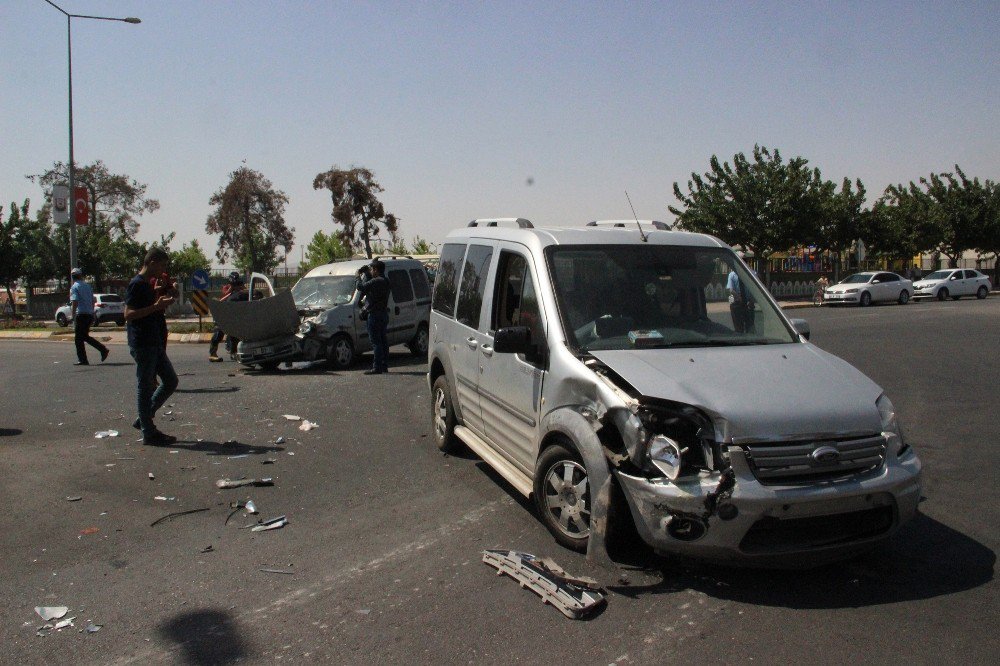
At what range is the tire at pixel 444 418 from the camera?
7.19 metres

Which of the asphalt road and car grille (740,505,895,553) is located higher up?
car grille (740,505,895,553)

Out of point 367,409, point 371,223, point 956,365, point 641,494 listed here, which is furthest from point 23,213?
point 641,494

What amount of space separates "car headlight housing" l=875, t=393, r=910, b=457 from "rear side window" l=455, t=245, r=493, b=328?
9.76 feet

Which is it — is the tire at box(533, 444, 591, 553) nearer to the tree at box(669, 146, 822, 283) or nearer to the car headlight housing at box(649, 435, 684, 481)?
the car headlight housing at box(649, 435, 684, 481)

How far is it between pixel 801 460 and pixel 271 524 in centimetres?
345

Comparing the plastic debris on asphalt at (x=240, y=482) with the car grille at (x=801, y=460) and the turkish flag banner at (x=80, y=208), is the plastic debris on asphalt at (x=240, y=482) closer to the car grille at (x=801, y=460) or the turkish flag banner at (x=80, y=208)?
the car grille at (x=801, y=460)

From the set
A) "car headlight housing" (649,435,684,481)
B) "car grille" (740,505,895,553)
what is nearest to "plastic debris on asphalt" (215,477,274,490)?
"car headlight housing" (649,435,684,481)

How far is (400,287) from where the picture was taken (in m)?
15.1

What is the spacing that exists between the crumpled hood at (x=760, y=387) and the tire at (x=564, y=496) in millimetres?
620

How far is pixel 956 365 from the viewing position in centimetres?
1330

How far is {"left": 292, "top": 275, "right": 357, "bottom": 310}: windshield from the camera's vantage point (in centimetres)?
1440

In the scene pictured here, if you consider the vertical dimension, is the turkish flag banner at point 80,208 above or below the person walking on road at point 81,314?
above

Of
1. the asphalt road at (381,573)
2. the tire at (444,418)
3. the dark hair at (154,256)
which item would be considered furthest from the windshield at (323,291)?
the tire at (444,418)

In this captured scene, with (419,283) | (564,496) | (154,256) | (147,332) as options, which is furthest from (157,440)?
(419,283)
